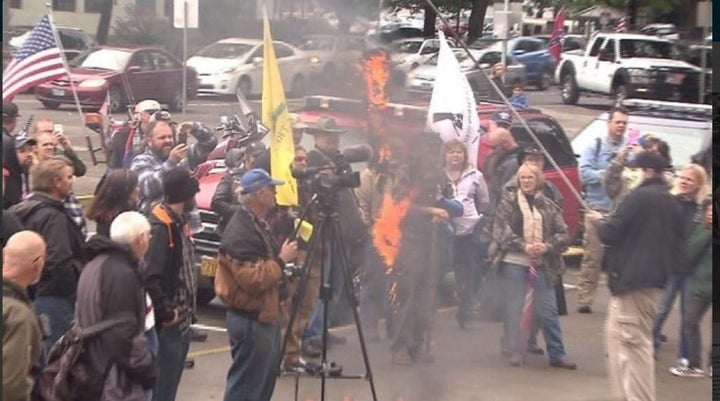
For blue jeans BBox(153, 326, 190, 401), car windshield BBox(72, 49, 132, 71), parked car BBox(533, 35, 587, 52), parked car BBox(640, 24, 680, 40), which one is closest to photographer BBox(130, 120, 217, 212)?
blue jeans BBox(153, 326, 190, 401)

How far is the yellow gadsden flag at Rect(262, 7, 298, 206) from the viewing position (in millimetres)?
6934

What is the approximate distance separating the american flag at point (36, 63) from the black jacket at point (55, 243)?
5.26m

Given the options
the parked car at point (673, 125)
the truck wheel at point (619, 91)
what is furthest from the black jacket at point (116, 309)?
the truck wheel at point (619, 91)

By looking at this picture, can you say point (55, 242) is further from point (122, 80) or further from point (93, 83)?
point (93, 83)

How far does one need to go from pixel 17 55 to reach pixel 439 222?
19.9ft

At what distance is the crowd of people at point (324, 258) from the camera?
5.61m

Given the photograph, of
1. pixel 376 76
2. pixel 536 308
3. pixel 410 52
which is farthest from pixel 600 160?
pixel 376 76

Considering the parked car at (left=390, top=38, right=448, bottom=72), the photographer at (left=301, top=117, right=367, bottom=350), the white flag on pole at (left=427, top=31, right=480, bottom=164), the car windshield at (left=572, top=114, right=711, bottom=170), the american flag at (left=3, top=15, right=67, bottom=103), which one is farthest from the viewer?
the american flag at (left=3, top=15, right=67, bottom=103)

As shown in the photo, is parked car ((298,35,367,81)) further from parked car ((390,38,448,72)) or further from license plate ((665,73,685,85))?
license plate ((665,73,685,85))

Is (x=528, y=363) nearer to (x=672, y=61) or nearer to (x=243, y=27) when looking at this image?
(x=243, y=27)

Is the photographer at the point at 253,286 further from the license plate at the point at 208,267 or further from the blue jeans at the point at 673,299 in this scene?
the blue jeans at the point at 673,299

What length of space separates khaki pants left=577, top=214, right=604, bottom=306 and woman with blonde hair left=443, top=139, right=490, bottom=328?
0.84m

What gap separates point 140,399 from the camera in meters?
5.58

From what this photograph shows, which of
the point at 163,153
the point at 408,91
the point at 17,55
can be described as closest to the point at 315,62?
the point at 408,91
